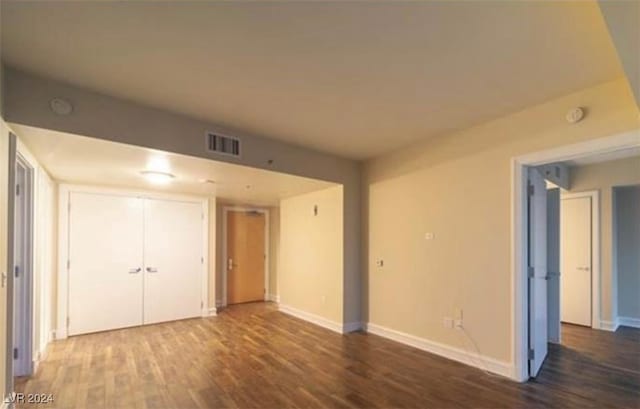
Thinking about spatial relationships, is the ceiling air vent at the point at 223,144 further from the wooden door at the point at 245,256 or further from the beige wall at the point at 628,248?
the beige wall at the point at 628,248

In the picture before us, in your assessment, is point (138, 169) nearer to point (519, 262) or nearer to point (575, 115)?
point (519, 262)

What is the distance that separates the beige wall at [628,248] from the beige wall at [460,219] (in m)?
3.52

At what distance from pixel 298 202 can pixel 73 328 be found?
3917 mm

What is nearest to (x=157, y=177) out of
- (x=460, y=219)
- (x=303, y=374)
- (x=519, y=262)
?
(x=303, y=374)

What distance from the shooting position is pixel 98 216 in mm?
5203

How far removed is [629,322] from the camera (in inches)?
219

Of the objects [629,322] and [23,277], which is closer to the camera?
[23,277]

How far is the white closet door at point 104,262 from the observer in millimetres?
4996

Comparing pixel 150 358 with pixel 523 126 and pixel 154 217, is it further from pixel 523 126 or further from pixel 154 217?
pixel 523 126

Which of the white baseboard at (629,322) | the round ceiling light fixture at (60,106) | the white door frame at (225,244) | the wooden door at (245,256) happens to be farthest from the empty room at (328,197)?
the wooden door at (245,256)

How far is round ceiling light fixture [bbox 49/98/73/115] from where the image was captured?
278cm

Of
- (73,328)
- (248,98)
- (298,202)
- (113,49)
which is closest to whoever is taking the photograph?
(113,49)

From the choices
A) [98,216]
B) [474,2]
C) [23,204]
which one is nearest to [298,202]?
[98,216]

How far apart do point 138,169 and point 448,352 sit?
4.35m
